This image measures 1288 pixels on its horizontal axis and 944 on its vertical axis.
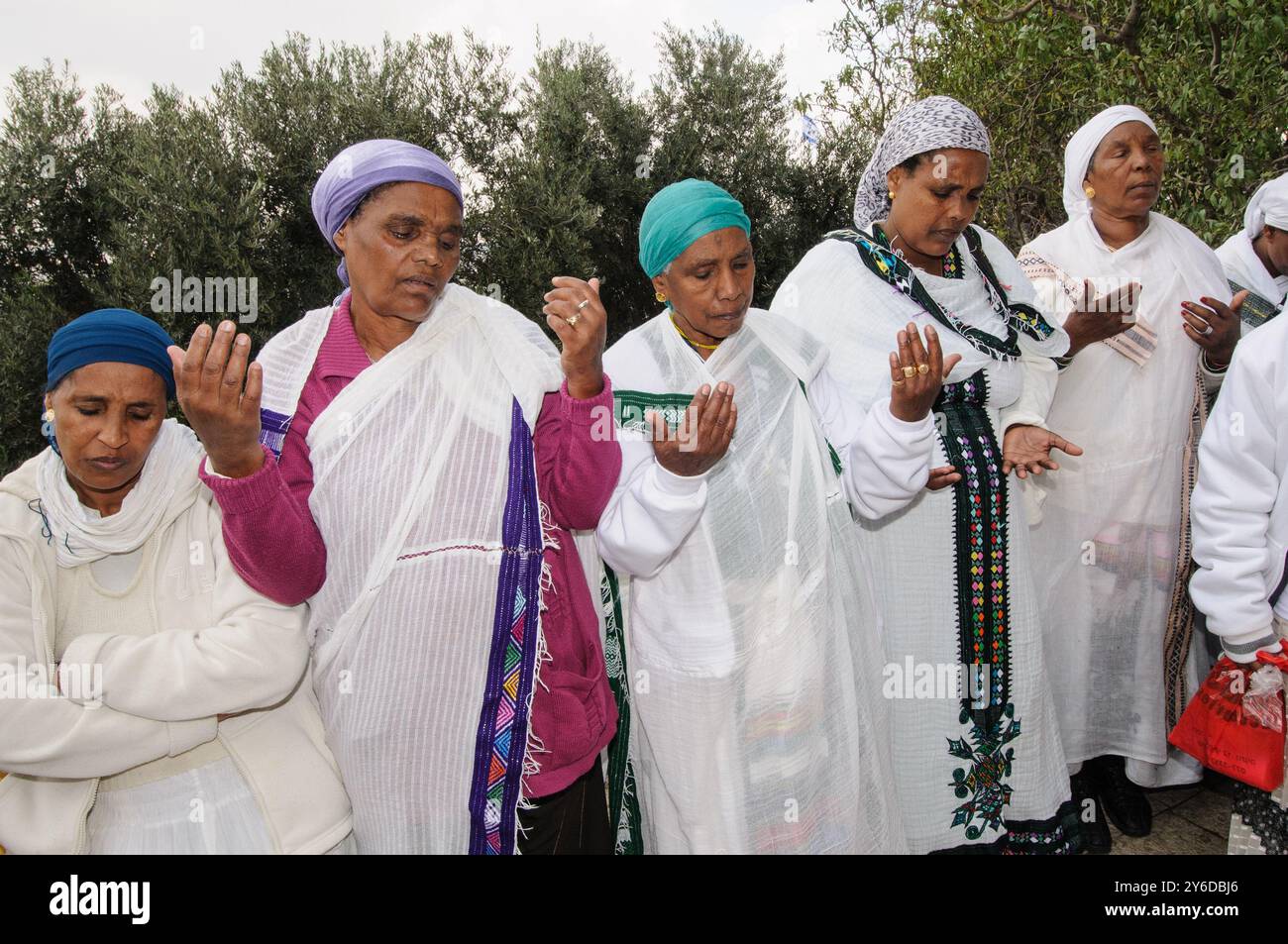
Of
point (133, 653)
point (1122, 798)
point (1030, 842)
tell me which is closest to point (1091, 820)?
point (1122, 798)

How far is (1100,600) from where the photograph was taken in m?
3.54

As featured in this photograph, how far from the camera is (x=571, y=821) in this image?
227cm

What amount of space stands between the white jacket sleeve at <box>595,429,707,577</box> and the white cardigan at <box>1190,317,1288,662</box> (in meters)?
1.50

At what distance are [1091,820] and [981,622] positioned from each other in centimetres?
111

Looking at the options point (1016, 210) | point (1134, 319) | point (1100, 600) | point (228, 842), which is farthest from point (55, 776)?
point (1016, 210)

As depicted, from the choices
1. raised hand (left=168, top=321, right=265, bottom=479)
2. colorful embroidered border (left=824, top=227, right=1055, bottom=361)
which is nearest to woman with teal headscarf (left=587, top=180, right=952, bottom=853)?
colorful embroidered border (left=824, top=227, right=1055, bottom=361)

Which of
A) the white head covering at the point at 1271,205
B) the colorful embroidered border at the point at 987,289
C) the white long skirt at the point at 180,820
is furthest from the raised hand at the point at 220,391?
the white head covering at the point at 1271,205

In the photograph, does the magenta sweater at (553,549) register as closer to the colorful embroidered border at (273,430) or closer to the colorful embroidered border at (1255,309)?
the colorful embroidered border at (273,430)

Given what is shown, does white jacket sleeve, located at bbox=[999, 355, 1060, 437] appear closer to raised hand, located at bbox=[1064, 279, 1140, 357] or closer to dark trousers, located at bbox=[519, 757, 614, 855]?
raised hand, located at bbox=[1064, 279, 1140, 357]

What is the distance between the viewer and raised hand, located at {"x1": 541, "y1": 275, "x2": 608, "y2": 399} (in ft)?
6.63

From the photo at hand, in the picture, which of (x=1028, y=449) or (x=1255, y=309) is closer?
(x=1028, y=449)

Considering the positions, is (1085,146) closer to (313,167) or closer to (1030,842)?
(1030,842)

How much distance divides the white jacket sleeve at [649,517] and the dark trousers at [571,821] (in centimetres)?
53

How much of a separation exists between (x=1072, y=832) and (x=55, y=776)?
290cm
